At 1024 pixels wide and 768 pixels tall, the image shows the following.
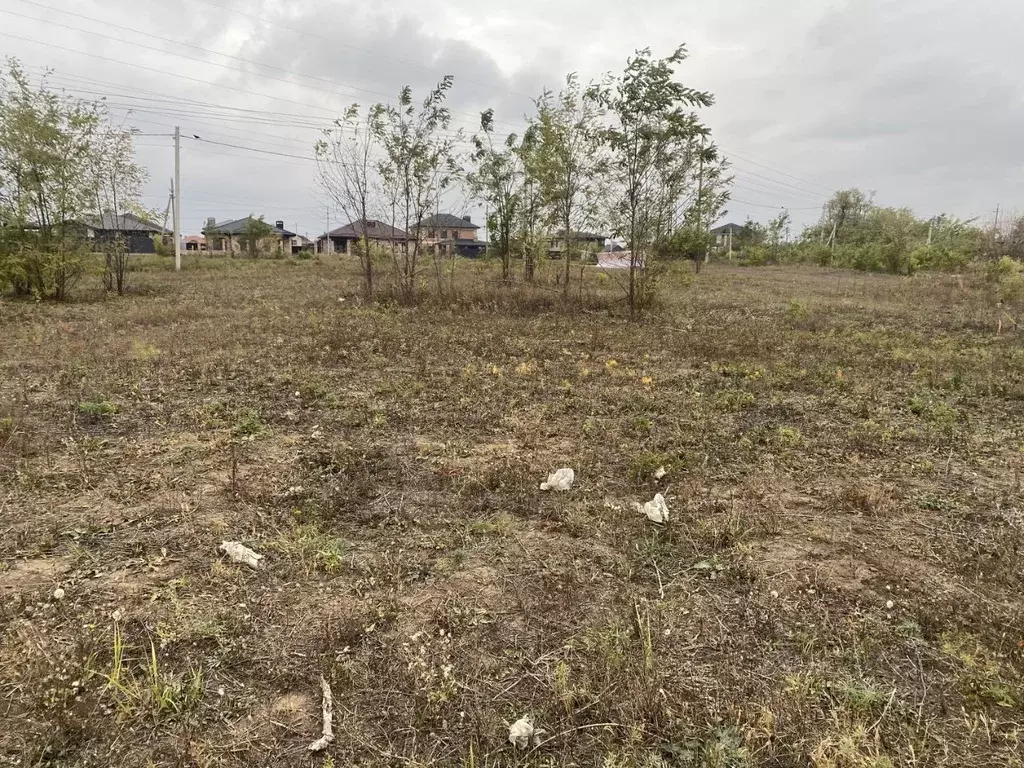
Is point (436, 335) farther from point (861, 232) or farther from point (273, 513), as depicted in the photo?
point (861, 232)

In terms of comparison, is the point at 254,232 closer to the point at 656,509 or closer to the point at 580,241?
the point at 580,241

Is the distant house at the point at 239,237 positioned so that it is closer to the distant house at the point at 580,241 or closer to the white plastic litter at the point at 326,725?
the distant house at the point at 580,241

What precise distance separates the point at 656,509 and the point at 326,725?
6.51ft

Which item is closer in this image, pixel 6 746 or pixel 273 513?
pixel 6 746

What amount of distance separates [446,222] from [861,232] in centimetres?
3656

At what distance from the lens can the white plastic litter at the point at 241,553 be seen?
106 inches

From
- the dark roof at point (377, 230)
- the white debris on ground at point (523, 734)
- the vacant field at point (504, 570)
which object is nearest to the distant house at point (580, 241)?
the dark roof at point (377, 230)

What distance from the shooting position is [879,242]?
30812 mm

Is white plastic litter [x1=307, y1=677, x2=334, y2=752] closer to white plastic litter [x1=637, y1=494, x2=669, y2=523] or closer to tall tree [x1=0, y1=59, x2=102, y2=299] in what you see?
white plastic litter [x1=637, y1=494, x2=669, y2=523]

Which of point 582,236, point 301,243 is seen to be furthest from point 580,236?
point 301,243

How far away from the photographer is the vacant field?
1868 mm

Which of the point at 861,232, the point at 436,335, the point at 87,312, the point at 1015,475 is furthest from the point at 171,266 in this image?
the point at 861,232

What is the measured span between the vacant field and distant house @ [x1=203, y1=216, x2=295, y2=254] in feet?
94.9

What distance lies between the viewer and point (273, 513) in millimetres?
3193
